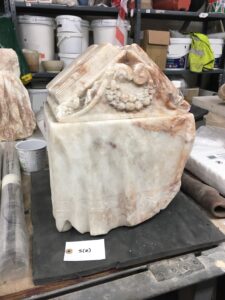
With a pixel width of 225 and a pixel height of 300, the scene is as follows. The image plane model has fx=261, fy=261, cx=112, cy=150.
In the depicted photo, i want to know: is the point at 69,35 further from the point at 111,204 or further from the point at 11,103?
the point at 111,204

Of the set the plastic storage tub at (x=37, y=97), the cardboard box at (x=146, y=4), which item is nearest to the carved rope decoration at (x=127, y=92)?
the plastic storage tub at (x=37, y=97)

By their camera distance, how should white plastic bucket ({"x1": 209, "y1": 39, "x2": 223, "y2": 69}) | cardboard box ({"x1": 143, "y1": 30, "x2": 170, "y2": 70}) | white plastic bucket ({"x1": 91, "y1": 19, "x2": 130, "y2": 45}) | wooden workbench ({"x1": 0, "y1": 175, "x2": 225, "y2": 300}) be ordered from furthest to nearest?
white plastic bucket ({"x1": 209, "y1": 39, "x2": 223, "y2": 69}) → cardboard box ({"x1": 143, "y1": 30, "x2": 170, "y2": 70}) → white plastic bucket ({"x1": 91, "y1": 19, "x2": 130, "y2": 45}) → wooden workbench ({"x1": 0, "y1": 175, "x2": 225, "y2": 300})

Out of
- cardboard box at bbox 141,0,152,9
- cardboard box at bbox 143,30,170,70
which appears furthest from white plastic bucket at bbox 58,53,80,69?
cardboard box at bbox 141,0,152,9

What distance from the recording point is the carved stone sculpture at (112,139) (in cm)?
62

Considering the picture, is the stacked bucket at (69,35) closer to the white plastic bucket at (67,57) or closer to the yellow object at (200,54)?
the white plastic bucket at (67,57)

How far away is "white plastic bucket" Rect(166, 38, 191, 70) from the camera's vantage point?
2.27 m

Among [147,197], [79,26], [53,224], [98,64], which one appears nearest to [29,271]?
[53,224]

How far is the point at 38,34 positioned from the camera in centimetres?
197

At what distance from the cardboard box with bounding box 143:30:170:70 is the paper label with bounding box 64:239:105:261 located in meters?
1.89

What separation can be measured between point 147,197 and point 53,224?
10.7 inches

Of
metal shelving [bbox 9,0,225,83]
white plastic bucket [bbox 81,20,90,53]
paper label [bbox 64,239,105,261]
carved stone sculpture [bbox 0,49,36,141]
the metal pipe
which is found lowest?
paper label [bbox 64,239,105,261]

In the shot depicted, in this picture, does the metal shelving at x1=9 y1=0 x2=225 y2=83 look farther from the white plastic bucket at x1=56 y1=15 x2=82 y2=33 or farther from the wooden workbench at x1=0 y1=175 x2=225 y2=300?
the wooden workbench at x1=0 y1=175 x2=225 y2=300

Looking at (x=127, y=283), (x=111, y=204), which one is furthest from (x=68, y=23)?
(x=127, y=283)

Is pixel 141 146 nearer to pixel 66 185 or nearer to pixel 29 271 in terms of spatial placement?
pixel 66 185
